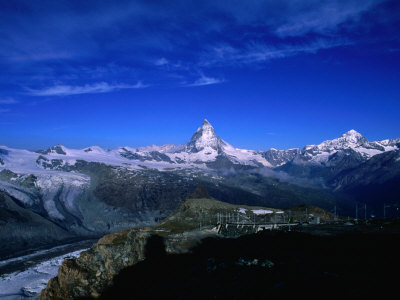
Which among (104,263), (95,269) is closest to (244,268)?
(104,263)

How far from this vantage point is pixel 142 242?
9894 cm

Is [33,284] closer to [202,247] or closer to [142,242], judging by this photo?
[142,242]

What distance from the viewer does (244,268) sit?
147ft

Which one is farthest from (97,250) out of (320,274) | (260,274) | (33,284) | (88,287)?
(33,284)

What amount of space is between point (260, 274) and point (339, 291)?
421 inches

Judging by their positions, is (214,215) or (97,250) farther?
(214,215)

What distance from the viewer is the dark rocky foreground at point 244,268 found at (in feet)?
116

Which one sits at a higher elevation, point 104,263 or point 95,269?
point 104,263

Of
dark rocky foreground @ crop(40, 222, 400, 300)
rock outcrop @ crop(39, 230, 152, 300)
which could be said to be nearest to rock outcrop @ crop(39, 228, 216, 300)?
rock outcrop @ crop(39, 230, 152, 300)

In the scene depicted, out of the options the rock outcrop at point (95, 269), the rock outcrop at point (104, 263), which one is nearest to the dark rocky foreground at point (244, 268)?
the rock outcrop at point (95, 269)

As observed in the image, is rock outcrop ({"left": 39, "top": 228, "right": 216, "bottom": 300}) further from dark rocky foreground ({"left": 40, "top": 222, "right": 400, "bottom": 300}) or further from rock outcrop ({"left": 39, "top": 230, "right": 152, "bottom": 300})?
dark rocky foreground ({"left": 40, "top": 222, "right": 400, "bottom": 300})

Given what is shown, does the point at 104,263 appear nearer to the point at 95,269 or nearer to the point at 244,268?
the point at 95,269

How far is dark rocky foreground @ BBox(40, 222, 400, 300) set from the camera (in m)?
35.5

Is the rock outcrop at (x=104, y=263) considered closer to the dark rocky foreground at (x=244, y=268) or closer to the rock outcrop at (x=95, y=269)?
the rock outcrop at (x=95, y=269)
